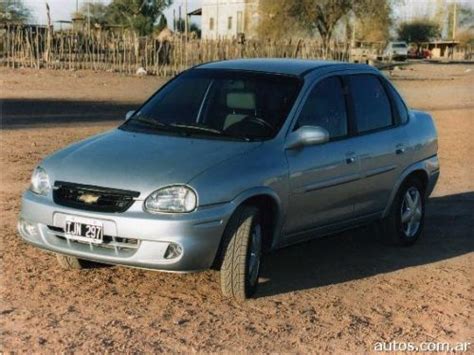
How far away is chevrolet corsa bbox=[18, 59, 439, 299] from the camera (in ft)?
15.4

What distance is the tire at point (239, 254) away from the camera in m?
4.90

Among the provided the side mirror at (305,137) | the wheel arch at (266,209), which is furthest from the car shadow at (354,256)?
the side mirror at (305,137)

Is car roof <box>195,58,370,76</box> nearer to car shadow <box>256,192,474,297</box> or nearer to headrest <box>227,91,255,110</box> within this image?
headrest <box>227,91,255,110</box>

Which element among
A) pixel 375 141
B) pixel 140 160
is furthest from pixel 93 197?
pixel 375 141

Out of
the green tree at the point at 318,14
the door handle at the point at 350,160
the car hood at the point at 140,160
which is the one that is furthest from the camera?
the green tree at the point at 318,14

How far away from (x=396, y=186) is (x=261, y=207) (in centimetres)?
191

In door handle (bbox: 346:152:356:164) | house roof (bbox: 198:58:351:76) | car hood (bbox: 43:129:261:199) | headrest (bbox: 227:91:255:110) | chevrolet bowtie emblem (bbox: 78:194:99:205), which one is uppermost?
house roof (bbox: 198:58:351:76)

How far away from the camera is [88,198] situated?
4812 mm

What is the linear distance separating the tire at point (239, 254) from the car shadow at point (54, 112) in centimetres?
992

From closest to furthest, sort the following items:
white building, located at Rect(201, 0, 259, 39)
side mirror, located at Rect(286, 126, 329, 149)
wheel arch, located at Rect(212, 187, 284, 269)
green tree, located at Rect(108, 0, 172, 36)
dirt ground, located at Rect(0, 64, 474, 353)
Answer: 1. dirt ground, located at Rect(0, 64, 474, 353)
2. wheel arch, located at Rect(212, 187, 284, 269)
3. side mirror, located at Rect(286, 126, 329, 149)
4. green tree, located at Rect(108, 0, 172, 36)
5. white building, located at Rect(201, 0, 259, 39)

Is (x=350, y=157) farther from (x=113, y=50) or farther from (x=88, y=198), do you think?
(x=113, y=50)

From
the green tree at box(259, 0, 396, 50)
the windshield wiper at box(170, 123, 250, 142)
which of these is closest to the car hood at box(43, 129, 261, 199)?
the windshield wiper at box(170, 123, 250, 142)

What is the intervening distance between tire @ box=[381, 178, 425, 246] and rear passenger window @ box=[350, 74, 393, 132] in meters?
0.66

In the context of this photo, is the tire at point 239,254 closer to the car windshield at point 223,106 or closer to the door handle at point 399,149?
the car windshield at point 223,106
